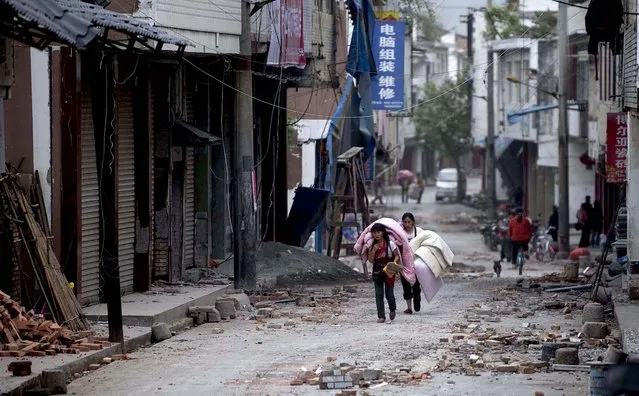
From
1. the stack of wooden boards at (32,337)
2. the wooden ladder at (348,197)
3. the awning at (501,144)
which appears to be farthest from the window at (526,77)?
the stack of wooden boards at (32,337)

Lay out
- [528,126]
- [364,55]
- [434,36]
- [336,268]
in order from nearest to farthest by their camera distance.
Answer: [336,268] < [364,55] < [528,126] < [434,36]

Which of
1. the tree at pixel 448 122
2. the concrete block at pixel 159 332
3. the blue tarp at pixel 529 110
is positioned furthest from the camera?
the tree at pixel 448 122

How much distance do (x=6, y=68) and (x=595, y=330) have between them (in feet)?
24.0

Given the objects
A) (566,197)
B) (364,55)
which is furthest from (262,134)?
(566,197)

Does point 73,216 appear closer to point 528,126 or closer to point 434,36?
point 528,126

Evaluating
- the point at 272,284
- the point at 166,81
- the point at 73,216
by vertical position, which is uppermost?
the point at 166,81

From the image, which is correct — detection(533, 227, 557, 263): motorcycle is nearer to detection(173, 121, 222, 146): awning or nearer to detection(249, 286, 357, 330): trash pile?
detection(249, 286, 357, 330): trash pile

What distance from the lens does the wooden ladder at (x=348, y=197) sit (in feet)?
103

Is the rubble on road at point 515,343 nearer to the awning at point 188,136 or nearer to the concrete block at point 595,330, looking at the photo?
the concrete block at point 595,330

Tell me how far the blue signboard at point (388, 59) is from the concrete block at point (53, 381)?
26.4 m

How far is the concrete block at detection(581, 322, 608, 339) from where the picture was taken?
1623 centimetres

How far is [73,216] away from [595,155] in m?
26.3

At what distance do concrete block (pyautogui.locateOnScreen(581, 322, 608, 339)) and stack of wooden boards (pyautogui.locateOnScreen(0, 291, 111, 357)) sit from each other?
5.52m

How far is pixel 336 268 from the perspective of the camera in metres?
27.6
